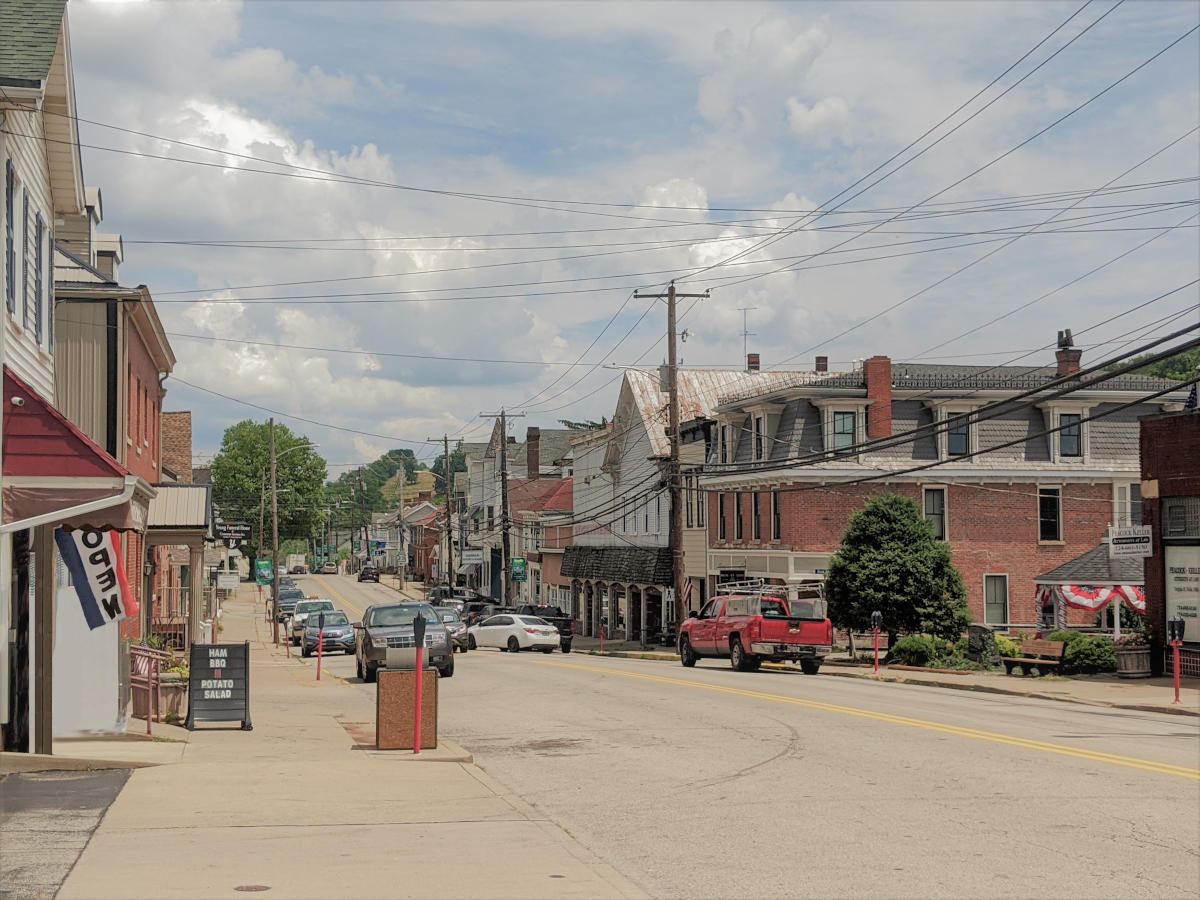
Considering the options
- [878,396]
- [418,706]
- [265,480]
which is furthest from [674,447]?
[265,480]

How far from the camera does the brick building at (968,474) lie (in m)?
46.3

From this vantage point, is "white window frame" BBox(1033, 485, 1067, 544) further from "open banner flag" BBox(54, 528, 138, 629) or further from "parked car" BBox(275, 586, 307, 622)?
"parked car" BBox(275, 586, 307, 622)

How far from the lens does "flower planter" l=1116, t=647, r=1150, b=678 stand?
31.0 metres

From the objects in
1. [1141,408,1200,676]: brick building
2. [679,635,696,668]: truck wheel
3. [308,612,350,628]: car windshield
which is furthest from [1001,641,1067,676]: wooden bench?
[308,612,350,628]: car windshield

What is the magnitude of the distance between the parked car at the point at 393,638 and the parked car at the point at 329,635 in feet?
49.7

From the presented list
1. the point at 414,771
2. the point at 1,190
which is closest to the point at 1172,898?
the point at 414,771

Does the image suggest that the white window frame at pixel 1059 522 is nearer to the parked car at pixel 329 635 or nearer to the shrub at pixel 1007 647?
the shrub at pixel 1007 647

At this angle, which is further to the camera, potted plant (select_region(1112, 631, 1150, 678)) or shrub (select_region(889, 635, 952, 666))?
shrub (select_region(889, 635, 952, 666))

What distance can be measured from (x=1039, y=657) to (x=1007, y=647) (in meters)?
2.13

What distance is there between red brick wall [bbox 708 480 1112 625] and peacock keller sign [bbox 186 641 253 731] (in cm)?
2999

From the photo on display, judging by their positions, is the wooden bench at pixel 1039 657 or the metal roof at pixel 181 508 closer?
the metal roof at pixel 181 508

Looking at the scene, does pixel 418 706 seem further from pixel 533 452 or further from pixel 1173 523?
pixel 533 452

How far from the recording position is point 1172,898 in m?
9.70

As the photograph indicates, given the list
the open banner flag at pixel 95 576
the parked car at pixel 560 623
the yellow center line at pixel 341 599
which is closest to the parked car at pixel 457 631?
the parked car at pixel 560 623
